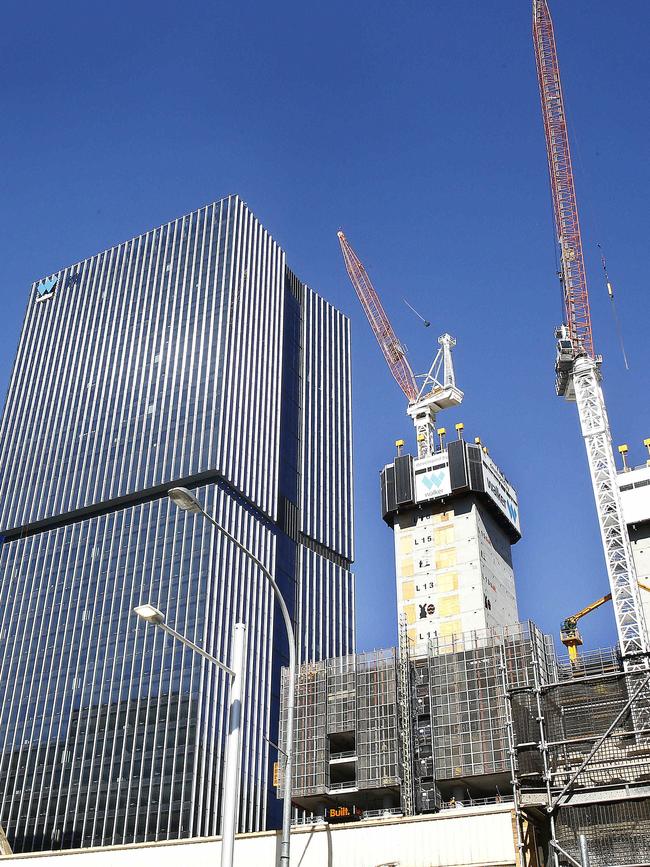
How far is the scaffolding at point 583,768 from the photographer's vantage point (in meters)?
46.3

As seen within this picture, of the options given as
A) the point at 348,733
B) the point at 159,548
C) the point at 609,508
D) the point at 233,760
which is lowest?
the point at 233,760

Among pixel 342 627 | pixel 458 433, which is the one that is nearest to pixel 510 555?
pixel 458 433

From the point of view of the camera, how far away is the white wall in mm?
55781

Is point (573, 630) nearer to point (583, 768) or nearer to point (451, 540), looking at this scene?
point (451, 540)

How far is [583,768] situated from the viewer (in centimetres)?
4522

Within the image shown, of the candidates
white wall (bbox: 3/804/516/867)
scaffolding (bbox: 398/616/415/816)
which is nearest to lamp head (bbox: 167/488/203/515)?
white wall (bbox: 3/804/516/867)

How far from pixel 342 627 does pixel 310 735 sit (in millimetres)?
78944

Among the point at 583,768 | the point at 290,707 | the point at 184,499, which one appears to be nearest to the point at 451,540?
the point at 583,768

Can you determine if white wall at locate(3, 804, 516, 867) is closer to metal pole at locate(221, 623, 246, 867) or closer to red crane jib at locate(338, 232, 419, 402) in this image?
metal pole at locate(221, 623, 246, 867)

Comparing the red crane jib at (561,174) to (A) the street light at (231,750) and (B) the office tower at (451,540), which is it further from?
(A) the street light at (231,750)

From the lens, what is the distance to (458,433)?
584 feet

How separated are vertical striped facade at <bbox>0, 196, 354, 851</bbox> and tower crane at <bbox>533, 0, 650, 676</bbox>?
61.0m

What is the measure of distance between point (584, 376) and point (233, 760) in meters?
114

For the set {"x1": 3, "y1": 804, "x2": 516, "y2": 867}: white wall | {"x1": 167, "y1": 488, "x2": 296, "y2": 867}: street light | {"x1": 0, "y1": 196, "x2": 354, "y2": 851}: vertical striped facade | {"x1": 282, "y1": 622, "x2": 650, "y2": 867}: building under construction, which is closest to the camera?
{"x1": 167, "y1": 488, "x2": 296, "y2": 867}: street light
